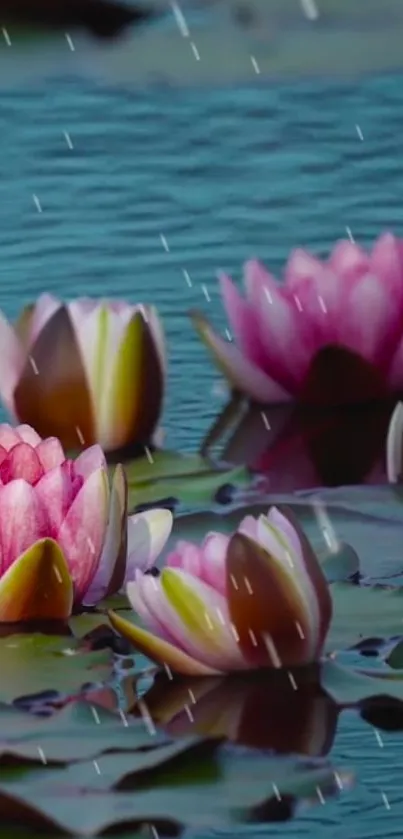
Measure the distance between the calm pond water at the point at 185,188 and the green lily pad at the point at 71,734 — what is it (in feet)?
1.52

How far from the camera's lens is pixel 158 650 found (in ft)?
7.06

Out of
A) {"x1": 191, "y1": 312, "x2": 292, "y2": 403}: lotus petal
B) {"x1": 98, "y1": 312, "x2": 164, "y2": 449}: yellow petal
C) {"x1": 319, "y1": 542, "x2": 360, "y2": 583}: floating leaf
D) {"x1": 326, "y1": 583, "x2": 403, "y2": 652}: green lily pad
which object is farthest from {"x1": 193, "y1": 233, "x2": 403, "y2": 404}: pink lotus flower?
{"x1": 326, "y1": 583, "x2": 403, "y2": 652}: green lily pad

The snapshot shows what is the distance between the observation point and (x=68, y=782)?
1.93 meters

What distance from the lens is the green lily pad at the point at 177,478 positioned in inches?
104

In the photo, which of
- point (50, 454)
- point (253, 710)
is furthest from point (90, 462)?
point (253, 710)

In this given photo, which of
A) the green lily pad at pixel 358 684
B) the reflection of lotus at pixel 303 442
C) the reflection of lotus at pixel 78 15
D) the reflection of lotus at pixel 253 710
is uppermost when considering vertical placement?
the reflection of lotus at pixel 253 710

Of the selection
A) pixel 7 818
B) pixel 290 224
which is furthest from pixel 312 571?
pixel 290 224

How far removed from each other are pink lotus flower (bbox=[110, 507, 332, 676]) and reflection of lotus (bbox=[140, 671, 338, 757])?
2 cm

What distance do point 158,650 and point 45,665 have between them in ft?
0.32

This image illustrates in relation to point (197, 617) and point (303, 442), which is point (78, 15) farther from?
point (197, 617)

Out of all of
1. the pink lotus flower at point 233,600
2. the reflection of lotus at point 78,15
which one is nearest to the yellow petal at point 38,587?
the pink lotus flower at point 233,600

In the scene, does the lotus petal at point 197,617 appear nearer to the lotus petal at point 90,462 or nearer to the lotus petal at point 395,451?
the lotus petal at point 90,462

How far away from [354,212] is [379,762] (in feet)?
6.78

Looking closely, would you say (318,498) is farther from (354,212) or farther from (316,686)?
(354,212)
